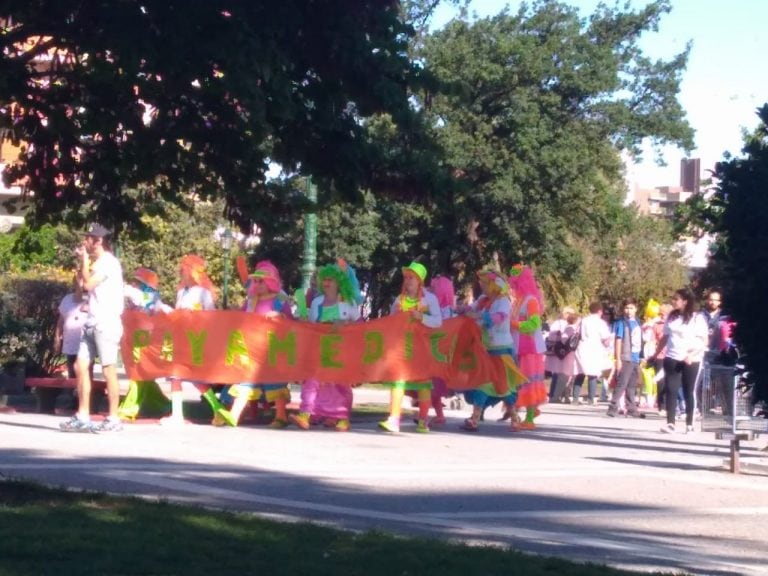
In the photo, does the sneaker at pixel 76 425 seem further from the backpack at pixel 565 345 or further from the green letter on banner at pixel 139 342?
the backpack at pixel 565 345

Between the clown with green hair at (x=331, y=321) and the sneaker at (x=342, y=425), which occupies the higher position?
the clown with green hair at (x=331, y=321)

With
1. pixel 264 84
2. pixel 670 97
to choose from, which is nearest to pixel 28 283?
pixel 264 84

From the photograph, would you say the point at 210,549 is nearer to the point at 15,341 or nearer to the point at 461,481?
the point at 461,481

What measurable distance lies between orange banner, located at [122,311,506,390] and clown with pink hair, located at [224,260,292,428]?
15cm

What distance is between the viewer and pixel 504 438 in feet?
54.3

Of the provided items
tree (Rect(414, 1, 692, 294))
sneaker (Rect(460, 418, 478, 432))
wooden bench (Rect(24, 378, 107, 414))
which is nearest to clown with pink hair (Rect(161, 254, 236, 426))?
wooden bench (Rect(24, 378, 107, 414))

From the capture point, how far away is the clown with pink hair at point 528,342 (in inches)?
700

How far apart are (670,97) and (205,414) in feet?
117

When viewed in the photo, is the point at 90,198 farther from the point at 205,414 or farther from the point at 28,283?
the point at 28,283

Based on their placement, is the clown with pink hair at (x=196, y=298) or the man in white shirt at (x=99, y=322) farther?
the clown with pink hair at (x=196, y=298)

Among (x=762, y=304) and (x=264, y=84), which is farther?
(x=762, y=304)

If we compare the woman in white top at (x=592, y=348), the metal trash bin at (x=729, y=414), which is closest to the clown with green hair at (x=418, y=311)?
the metal trash bin at (x=729, y=414)

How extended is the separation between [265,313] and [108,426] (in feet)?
10.2

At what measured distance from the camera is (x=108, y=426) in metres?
14.8
